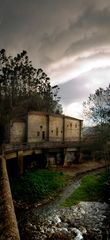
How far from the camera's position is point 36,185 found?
35469 millimetres

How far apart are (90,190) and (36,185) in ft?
22.7

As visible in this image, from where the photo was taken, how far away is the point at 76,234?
21.6 m

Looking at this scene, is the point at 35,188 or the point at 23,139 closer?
the point at 35,188

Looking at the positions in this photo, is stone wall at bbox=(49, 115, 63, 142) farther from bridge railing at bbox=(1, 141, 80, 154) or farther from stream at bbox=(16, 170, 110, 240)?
stream at bbox=(16, 170, 110, 240)

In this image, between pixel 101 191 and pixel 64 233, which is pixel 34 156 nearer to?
pixel 101 191

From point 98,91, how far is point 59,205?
29.5 metres

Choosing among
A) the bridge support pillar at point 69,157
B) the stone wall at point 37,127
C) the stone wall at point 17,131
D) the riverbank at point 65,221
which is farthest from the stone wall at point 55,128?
the riverbank at point 65,221

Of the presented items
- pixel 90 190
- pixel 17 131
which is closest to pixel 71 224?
pixel 90 190

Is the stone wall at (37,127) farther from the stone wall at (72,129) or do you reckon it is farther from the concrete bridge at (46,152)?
the concrete bridge at (46,152)

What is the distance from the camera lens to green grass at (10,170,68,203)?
32531 mm

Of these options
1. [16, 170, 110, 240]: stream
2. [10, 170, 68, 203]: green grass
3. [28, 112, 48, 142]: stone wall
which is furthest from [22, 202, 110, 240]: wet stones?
[28, 112, 48, 142]: stone wall

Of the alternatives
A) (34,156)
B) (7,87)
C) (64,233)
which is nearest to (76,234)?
(64,233)

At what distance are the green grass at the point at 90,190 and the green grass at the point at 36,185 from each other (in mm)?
2743

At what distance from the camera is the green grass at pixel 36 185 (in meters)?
32.5
